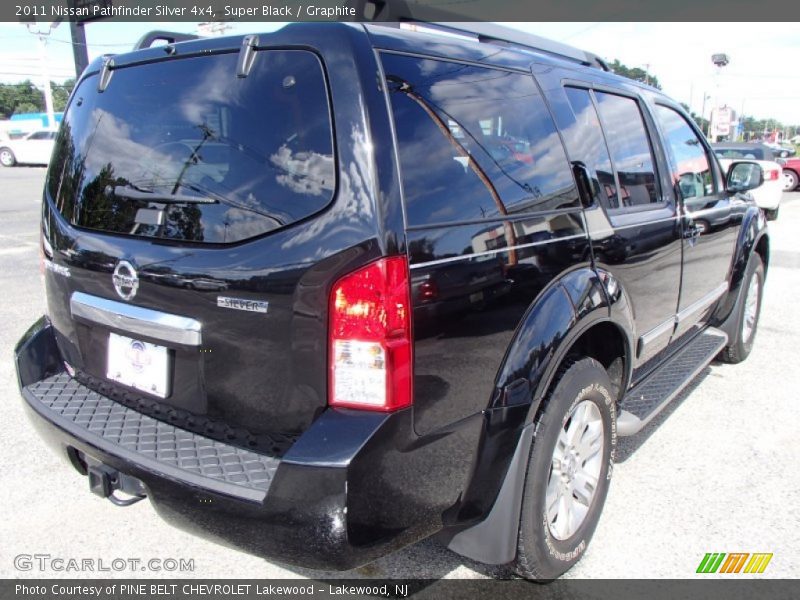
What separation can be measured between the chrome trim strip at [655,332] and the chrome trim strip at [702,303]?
114 millimetres

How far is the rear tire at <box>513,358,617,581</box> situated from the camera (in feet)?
7.25

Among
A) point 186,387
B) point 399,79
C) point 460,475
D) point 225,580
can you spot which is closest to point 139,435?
point 186,387

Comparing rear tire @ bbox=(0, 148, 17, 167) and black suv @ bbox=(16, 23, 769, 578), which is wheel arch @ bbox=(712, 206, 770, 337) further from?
rear tire @ bbox=(0, 148, 17, 167)

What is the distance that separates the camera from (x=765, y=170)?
10828 millimetres

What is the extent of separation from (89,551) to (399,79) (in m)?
2.27

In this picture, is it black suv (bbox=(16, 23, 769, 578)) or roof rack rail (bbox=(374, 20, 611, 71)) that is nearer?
black suv (bbox=(16, 23, 769, 578))

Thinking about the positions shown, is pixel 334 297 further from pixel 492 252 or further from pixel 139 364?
pixel 139 364

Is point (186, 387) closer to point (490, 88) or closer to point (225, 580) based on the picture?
point (225, 580)

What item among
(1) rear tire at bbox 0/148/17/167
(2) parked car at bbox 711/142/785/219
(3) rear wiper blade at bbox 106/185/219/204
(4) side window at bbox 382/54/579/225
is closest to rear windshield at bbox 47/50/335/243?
(3) rear wiper blade at bbox 106/185/219/204

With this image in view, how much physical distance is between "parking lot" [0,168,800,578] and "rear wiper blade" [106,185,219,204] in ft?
4.84

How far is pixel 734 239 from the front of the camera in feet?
14.6

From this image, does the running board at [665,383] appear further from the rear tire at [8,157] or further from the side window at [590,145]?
the rear tire at [8,157]

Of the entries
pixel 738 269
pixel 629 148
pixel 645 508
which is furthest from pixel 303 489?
pixel 738 269

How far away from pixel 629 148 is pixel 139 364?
2.53 meters
